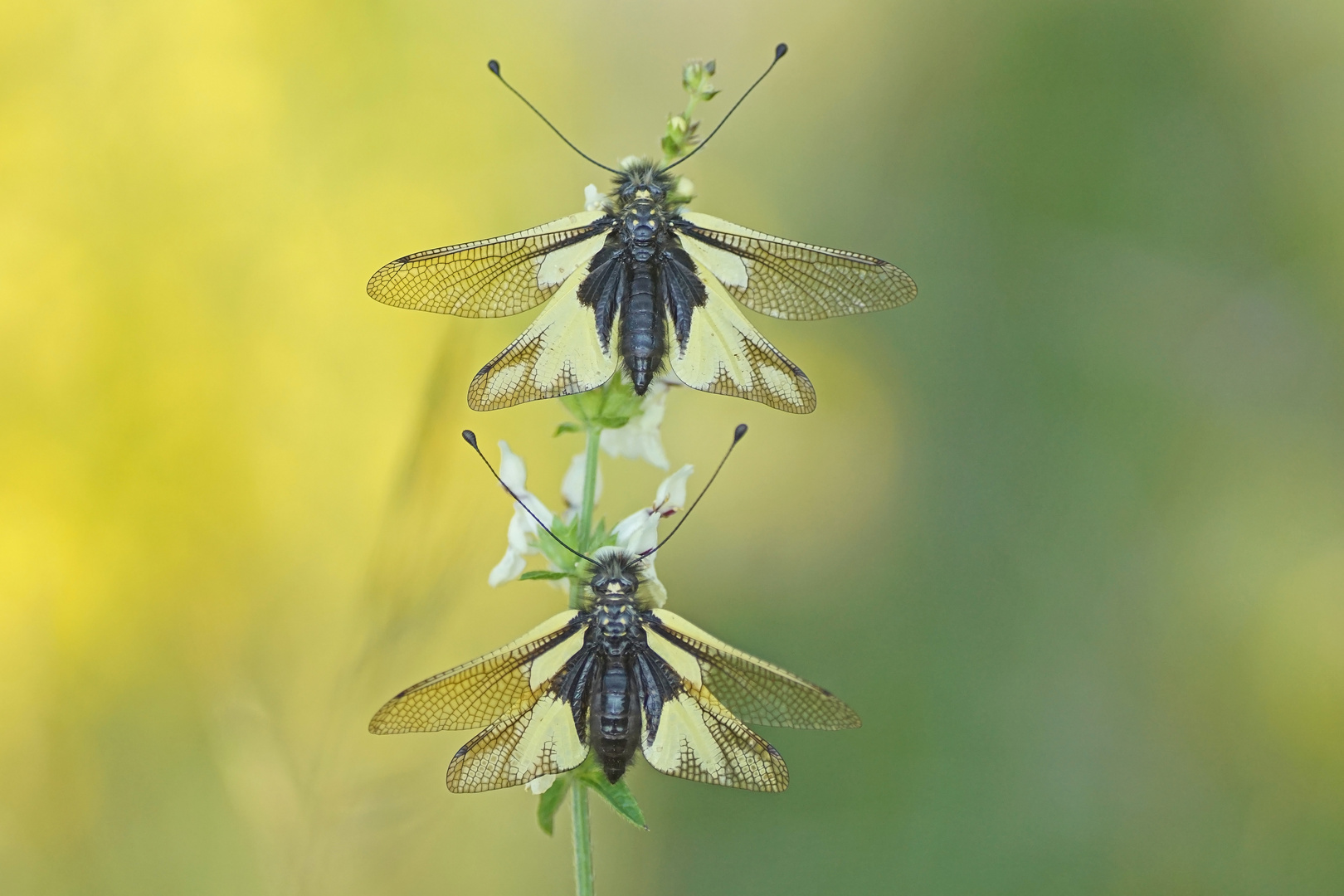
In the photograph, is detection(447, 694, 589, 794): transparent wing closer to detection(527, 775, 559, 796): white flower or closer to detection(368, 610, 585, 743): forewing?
detection(368, 610, 585, 743): forewing

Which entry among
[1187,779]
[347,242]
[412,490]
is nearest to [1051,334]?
[1187,779]

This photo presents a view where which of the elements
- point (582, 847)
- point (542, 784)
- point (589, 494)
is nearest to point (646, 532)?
point (589, 494)

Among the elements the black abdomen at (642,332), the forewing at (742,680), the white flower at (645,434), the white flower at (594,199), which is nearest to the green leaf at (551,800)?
the forewing at (742,680)

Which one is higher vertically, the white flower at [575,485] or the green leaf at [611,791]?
the white flower at [575,485]

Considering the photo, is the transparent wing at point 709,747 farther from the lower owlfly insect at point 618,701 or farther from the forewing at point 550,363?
the forewing at point 550,363

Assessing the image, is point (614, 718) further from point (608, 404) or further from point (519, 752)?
point (608, 404)

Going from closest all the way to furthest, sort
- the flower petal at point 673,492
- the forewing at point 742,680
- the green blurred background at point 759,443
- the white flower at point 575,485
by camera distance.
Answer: the forewing at point 742,680
the flower petal at point 673,492
the white flower at point 575,485
the green blurred background at point 759,443

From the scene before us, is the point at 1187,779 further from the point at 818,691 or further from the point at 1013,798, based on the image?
the point at 818,691
